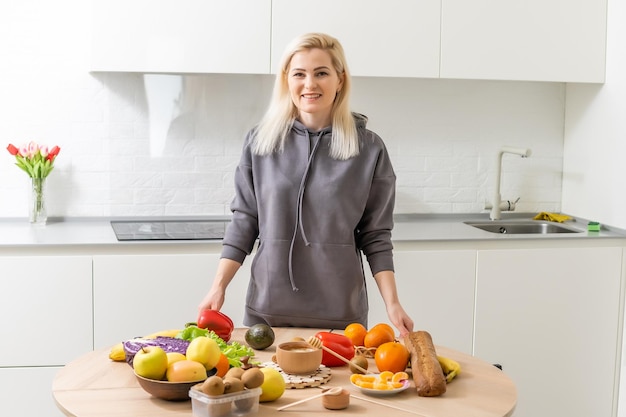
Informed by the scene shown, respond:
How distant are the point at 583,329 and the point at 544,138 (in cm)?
100

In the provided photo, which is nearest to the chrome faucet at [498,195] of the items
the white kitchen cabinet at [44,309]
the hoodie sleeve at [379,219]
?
the hoodie sleeve at [379,219]

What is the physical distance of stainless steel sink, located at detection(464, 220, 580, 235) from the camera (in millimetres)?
4074

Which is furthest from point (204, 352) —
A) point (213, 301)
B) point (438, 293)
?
point (438, 293)

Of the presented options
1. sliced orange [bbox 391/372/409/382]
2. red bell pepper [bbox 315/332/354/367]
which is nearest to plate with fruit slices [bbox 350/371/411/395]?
sliced orange [bbox 391/372/409/382]

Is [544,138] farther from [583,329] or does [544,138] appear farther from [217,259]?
[217,259]

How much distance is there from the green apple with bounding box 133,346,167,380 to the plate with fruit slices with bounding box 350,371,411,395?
1.33 ft

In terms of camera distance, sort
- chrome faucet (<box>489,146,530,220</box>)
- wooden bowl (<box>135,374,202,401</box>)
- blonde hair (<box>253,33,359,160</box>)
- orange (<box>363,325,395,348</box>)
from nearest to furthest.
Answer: wooden bowl (<box>135,374,202,401</box>) < orange (<box>363,325,395,348</box>) < blonde hair (<box>253,33,359,160</box>) < chrome faucet (<box>489,146,530,220</box>)

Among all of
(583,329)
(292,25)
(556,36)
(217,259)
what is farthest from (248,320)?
(556,36)

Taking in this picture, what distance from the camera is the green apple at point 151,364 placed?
1.75 m

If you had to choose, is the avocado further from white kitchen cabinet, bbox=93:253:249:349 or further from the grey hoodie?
white kitchen cabinet, bbox=93:253:249:349

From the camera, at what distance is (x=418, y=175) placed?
4145 mm

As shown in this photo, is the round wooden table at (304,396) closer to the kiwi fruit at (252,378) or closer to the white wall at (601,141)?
the kiwi fruit at (252,378)

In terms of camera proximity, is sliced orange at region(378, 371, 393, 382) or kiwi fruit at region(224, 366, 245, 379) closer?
kiwi fruit at region(224, 366, 245, 379)

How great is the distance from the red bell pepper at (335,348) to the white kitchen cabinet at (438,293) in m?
1.44
